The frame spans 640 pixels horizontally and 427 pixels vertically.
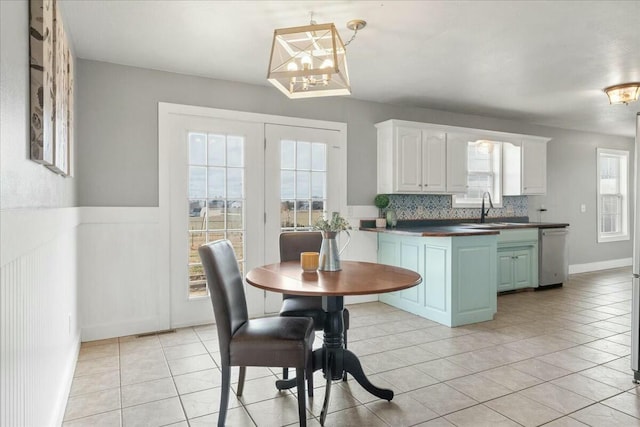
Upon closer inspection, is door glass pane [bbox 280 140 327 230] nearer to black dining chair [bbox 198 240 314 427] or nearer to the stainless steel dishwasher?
black dining chair [bbox 198 240 314 427]

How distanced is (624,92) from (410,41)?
9.05 ft

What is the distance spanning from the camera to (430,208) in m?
5.23

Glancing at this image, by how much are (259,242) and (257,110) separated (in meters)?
1.37

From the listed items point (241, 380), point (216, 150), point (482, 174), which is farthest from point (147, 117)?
→ point (482, 174)

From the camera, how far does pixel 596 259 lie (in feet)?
22.3

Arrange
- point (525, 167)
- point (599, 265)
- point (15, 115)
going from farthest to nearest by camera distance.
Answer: point (599, 265)
point (525, 167)
point (15, 115)

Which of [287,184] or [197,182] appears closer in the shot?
[197,182]

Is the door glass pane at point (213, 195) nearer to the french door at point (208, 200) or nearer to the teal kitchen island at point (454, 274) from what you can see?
the french door at point (208, 200)

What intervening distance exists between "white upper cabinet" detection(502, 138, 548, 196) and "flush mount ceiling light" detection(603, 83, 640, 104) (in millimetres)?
1385

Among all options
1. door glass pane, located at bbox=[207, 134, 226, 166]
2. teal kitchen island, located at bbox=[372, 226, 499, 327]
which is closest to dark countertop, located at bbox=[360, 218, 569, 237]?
teal kitchen island, located at bbox=[372, 226, 499, 327]

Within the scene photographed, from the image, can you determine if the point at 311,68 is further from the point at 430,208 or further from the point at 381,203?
the point at 430,208

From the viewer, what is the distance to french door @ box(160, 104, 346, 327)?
368cm

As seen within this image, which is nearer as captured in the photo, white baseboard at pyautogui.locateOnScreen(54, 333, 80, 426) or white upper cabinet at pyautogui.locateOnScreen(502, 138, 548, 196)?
white baseboard at pyautogui.locateOnScreen(54, 333, 80, 426)

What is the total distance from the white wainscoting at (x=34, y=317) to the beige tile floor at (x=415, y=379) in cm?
37
